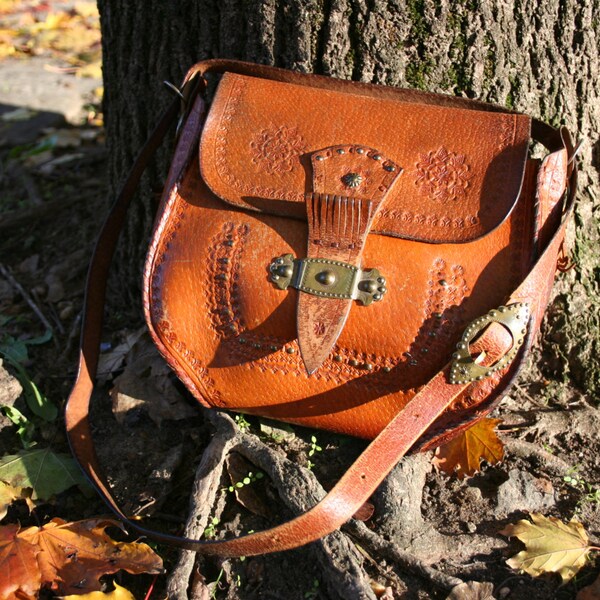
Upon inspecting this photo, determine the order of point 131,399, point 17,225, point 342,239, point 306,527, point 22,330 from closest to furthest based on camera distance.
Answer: point 306,527 < point 342,239 < point 131,399 < point 22,330 < point 17,225

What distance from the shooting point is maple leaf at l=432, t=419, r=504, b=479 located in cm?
199

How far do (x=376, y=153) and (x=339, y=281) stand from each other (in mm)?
360

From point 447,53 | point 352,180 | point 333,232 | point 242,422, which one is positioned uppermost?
point 447,53

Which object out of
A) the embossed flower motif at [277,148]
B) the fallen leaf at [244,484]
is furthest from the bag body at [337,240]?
the fallen leaf at [244,484]

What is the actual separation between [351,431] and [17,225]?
1939mm

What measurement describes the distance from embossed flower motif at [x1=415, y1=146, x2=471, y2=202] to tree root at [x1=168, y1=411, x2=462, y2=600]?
2.68ft

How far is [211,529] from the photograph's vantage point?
1828 mm

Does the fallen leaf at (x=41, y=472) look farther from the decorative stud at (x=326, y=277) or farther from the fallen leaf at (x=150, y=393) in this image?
the decorative stud at (x=326, y=277)

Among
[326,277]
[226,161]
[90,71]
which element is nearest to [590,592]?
[326,277]

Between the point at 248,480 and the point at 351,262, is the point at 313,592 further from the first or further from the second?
the point at 351,262

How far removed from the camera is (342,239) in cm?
175

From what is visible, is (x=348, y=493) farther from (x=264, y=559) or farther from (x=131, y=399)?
(x=131, y=399)

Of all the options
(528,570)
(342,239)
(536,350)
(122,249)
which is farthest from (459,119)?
(122,249)

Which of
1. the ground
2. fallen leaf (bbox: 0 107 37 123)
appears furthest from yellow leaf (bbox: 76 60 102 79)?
the ground
